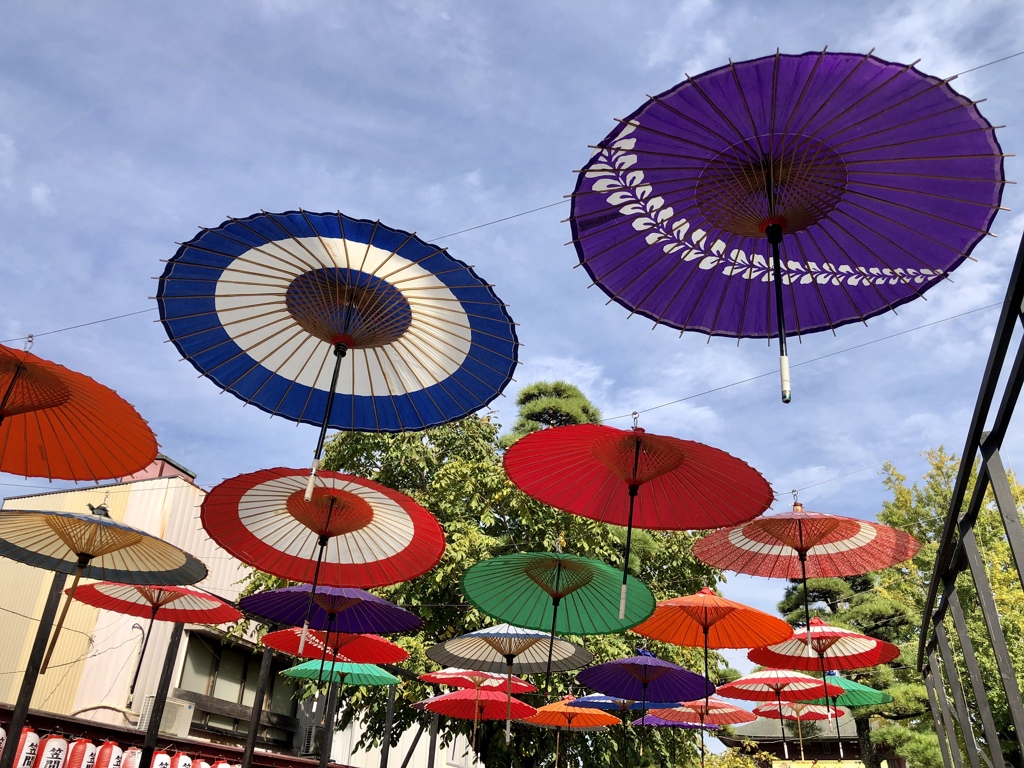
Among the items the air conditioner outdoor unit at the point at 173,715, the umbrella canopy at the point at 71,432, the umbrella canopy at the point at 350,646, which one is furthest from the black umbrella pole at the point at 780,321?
the air conditioner outdoor unit at the point at 173,715

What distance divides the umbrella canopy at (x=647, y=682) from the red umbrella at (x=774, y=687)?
112 cm

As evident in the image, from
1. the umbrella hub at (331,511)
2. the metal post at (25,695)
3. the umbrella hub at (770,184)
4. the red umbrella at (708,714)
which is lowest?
the metal post at (25,695)

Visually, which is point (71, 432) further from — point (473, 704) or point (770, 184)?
point (473, 704)

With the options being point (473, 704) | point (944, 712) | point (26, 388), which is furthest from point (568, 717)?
point (26, 388)

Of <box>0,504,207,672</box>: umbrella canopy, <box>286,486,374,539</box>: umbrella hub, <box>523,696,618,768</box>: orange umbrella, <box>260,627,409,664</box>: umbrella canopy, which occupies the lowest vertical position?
<box>523,696,618,768</box>: orange umbrella

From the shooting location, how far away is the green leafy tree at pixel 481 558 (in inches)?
478

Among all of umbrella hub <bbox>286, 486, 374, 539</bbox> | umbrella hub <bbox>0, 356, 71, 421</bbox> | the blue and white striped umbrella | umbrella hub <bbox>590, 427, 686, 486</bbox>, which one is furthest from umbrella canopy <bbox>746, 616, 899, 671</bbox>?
umbrella hub <bbox>0, 356, 71, 421</bbox>

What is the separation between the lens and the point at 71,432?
194 inches

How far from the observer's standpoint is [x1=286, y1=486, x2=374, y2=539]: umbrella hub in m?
5.45

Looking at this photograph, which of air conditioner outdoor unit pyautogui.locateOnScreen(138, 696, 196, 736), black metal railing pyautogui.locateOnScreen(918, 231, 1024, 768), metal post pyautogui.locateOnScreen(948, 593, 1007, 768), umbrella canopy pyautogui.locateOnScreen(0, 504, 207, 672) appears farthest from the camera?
air conditioner outdoor unit pyautogui.locateOnScreen(138, 696, 196, 736)

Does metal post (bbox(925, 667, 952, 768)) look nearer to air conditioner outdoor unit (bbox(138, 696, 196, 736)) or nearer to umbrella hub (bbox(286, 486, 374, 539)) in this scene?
umbrella hub (bbox(286, 486, 374, 539))

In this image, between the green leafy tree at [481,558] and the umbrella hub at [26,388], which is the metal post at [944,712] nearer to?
the green leafy tree at [481,558]

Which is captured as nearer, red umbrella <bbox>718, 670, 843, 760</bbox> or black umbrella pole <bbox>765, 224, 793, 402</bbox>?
black umbrella pole <bbox>765, 224, 793, 402</bbox>

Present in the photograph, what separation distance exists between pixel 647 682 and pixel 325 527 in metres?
5.06
